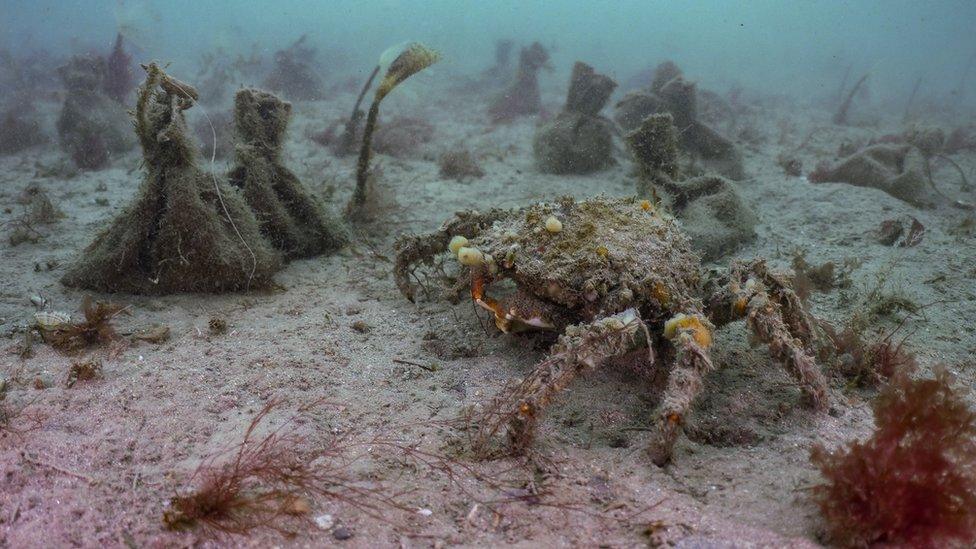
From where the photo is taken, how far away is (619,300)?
352 centimetres

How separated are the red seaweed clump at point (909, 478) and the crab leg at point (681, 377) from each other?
25.4 inches

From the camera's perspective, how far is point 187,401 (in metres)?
3.42

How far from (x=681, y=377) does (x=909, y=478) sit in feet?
3.47

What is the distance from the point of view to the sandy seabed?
8.15 feet

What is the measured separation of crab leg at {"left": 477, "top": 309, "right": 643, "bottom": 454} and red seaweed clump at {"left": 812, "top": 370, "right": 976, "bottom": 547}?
115 cm

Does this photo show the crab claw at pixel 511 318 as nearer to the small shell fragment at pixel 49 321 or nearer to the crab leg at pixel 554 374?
the crab leg at pixel 554 374

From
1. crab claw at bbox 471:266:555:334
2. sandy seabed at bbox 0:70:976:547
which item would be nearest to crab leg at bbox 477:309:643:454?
sandy seabed at bbox 0:70:976:547

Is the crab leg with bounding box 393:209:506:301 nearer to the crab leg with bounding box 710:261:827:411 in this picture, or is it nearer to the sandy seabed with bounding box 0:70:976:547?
the sandy seabed with bounding box 0:70:976:547

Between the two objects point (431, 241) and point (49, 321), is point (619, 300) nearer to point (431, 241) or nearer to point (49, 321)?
point (431, 241)

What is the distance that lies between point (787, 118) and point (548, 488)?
1836 centimetres

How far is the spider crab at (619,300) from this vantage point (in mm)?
2959

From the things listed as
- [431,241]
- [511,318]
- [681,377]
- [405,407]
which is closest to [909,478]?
[681,377]

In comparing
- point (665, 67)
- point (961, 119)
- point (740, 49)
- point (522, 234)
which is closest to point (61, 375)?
point (522, 234)

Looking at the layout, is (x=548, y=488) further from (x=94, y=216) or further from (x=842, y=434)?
(x=94, y=216)
